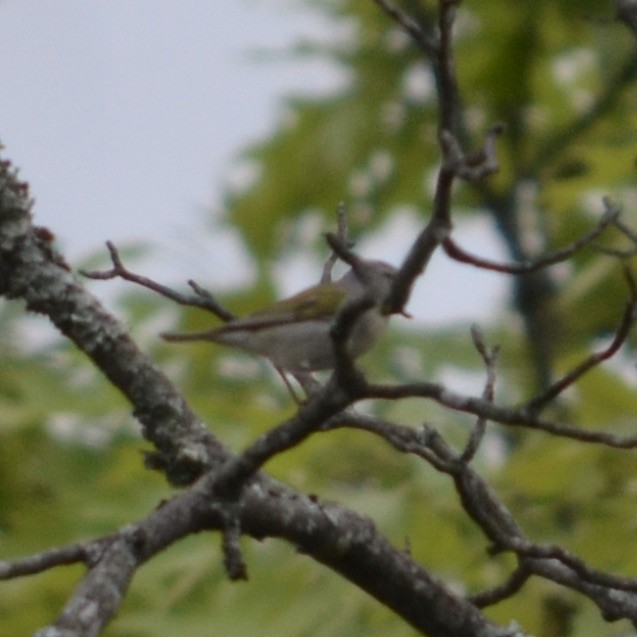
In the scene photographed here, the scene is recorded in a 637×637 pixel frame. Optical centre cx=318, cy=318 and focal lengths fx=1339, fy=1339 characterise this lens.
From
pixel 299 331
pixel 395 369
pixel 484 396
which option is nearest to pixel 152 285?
pixel 299 331

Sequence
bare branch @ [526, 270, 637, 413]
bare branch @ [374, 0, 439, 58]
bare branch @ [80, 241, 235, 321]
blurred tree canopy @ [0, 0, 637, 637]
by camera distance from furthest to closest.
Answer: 1. blurred tree canopy @ [0, 0, 637, 637]
2. bare branch @ [80, 241, 235, 321]
3. bare branch @ [526, 270, 637, 413]
4. bare branch @ [374, 0, 439, 58]

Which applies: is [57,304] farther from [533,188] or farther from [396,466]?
[533,188]

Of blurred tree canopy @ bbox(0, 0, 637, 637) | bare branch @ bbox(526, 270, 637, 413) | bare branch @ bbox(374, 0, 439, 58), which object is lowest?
bare branch @ bbox(526, 270, 637, 413)

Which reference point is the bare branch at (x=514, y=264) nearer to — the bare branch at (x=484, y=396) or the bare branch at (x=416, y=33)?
the bare branch at (x=416, y=33)

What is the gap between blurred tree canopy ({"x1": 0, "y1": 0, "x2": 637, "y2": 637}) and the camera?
4.30m

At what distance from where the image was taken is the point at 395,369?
6.46 metres

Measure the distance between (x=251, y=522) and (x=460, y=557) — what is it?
1779 mm

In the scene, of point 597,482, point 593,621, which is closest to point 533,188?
point 597,482

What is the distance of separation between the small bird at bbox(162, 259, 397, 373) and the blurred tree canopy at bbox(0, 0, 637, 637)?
50 centimetres

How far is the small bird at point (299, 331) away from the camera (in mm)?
3082

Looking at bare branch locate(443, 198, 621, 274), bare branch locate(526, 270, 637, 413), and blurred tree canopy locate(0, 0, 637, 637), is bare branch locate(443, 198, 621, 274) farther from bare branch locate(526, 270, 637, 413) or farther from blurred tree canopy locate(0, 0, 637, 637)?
blurred tree canopy locate(0, 0, 637, 637)

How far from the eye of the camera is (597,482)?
4.54 meters

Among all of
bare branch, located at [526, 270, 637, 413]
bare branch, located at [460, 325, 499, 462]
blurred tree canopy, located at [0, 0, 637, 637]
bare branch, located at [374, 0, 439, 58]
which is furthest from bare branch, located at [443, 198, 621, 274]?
blurred tree canopy, located at [0, 0, 637, 637]

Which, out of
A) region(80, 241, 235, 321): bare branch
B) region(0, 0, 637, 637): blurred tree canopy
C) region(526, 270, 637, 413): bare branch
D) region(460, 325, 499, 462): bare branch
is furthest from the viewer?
region(0, 0, 637, 637): blurred tree canopy
